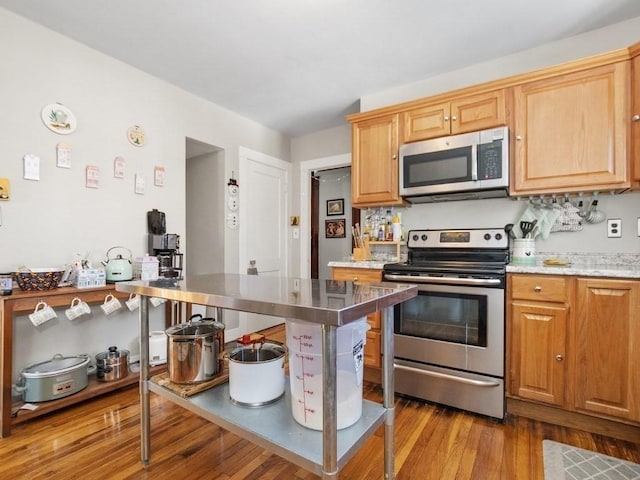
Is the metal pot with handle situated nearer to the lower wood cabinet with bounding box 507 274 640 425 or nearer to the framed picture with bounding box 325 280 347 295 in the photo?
the framed picture with bounding box 325 280 347 295

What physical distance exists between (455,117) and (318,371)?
85.1 inches

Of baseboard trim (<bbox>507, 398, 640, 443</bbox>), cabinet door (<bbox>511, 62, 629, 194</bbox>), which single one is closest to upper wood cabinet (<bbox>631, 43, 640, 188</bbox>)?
cabinet door (<bbox>511, 62, 629, 194</bbox>)

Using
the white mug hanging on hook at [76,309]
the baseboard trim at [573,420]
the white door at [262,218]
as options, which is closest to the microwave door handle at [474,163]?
the baseboard trim at [573,420]

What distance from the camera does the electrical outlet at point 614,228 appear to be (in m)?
2.12

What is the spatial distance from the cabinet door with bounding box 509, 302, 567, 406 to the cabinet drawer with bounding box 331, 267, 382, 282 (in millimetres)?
906

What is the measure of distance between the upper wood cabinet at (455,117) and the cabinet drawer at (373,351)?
5.15ft

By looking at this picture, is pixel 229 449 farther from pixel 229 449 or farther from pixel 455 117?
pixel 455 117

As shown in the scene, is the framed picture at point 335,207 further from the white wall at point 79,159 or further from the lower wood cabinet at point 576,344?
the lower wood cabinet at point 576,344

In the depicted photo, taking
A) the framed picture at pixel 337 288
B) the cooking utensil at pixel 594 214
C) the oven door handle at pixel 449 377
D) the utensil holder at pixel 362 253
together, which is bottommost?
the oven door handle at pixel 449 377

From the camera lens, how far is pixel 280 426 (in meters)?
1.14

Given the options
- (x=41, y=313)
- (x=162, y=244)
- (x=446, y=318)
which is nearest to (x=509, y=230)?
(x=446, y=318)

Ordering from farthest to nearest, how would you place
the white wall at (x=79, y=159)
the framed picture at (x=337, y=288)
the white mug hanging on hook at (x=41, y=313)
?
the white wall at (x=79, y=159), the white mug hanging on hook at (x=41, y=313), the framed picture at (x=337, y=288)

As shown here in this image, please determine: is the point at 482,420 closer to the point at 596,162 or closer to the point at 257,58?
the point at 596,162

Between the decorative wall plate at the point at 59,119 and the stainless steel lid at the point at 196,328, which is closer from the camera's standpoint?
the stainless steel lid at the point at 196,328
